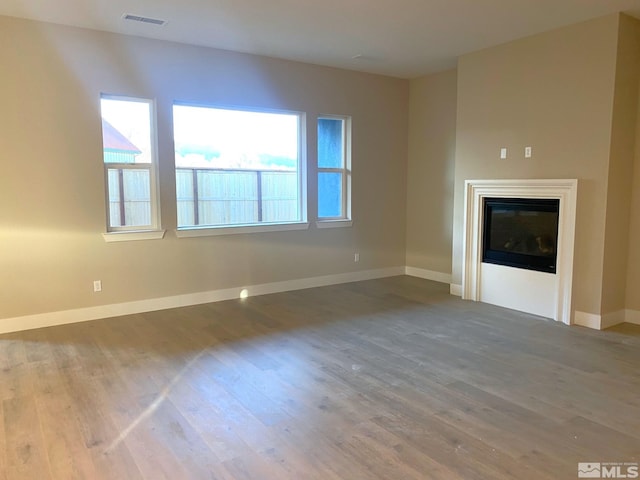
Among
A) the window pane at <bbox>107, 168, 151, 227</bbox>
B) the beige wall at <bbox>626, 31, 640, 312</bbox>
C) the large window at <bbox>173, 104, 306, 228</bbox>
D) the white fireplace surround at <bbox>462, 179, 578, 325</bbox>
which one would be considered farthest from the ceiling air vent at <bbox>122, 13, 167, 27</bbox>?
the beige wall at <bbox>626, 31, 640, 312</bbox>

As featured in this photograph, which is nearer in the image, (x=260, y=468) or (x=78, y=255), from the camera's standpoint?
(x=260, y=468)

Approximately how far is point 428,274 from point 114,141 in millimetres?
4381

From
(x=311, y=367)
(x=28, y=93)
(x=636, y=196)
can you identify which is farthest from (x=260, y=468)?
(x=636, y=196)

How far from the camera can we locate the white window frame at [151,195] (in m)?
4.72

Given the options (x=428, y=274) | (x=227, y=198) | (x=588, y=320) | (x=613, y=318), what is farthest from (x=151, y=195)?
(x=613, y=318)

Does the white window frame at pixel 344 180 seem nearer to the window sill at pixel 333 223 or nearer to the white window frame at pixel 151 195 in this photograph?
the window sill at pixel 333 223

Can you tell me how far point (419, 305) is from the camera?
521 centimetres

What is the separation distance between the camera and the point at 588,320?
4.41m

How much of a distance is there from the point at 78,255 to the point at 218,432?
288 centimetres

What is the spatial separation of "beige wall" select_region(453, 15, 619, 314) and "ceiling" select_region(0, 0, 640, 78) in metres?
0.19

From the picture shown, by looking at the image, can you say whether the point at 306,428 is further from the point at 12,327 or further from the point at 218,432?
the point at 12,327

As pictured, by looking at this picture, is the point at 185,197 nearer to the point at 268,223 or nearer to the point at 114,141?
the point at 114,141

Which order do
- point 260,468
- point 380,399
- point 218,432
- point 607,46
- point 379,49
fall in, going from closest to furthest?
point 260,468 → point 218,432 → point 380,399 → point 607,46 → point 379,49

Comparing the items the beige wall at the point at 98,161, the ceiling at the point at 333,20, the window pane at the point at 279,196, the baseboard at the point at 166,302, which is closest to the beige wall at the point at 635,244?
the ceiling at the point at 333,20
